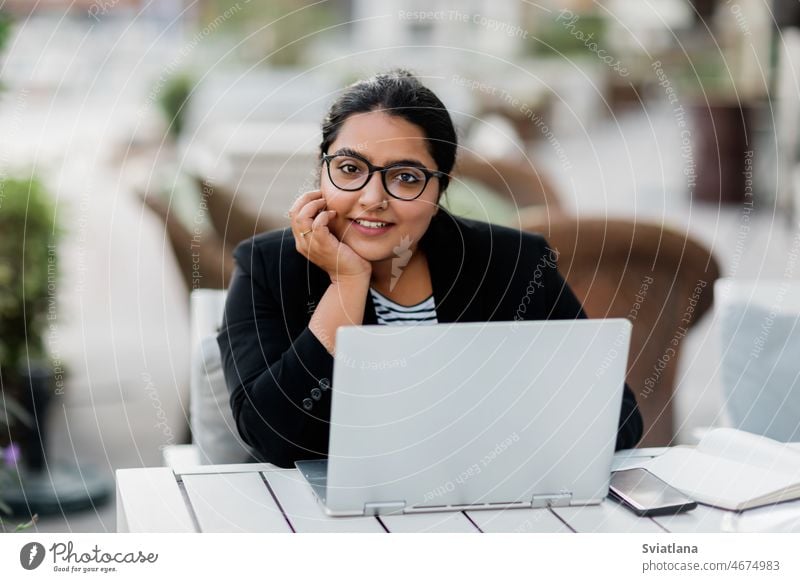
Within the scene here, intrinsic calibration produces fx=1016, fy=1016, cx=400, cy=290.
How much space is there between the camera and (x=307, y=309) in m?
1.31

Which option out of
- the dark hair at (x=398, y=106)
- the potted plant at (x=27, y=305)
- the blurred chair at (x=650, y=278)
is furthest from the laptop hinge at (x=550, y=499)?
the potted plant at (x=27, y=305)

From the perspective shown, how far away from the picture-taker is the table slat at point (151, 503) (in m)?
1.00

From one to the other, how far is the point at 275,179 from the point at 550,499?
2.31 metres

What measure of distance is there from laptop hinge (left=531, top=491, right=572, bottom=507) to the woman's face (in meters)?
0.39

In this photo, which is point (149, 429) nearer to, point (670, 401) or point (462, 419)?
point (670, 401)

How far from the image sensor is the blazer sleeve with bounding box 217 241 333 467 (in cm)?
117

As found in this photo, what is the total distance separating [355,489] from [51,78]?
5851 mm

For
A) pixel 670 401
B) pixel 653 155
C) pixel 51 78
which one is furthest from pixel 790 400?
pixel 653 155

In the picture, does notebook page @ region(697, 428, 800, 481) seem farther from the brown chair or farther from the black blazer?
the brown chair

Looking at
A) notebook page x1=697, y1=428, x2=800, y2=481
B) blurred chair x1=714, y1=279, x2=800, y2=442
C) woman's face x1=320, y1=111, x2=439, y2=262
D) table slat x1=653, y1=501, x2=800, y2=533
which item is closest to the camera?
table slat x1=653, y1=501, x2=800, y2=533

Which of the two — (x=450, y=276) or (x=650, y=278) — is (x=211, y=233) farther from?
(x=450, y=276)

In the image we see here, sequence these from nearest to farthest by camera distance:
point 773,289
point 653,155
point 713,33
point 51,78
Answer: point 773,289 < point 51,78 < point 653,155 < point 713,33

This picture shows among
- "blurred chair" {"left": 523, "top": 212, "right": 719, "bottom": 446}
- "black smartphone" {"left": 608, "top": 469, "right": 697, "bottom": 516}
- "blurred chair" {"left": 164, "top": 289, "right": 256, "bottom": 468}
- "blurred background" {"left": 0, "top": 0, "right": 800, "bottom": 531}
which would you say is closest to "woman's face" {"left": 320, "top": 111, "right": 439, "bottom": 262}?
"blurred background" {"left": 0, "top": 0, "right": 800, "bottom": 531}

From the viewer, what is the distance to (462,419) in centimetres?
97
